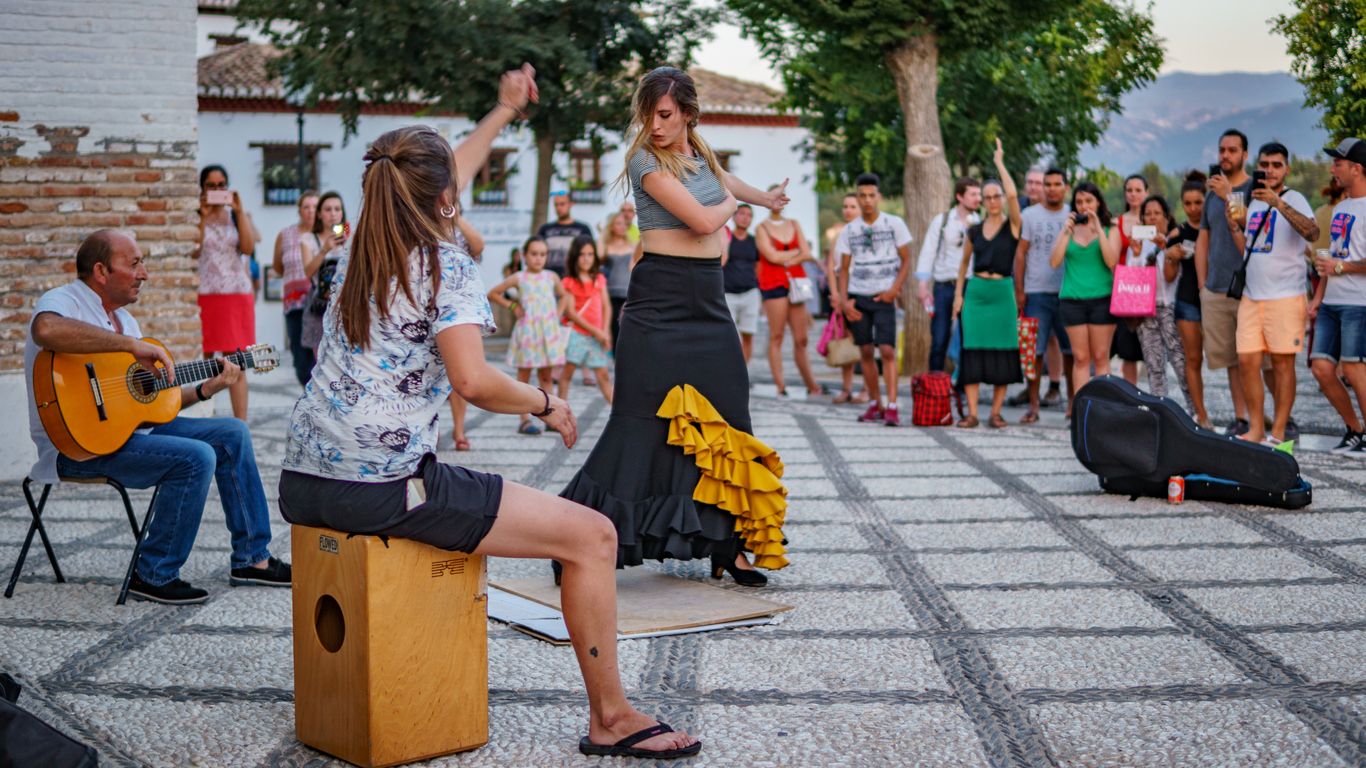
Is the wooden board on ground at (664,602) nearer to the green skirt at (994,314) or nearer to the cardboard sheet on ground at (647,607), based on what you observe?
the cardboard sheet on ground at (647,607)

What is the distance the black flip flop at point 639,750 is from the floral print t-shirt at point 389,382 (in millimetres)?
867

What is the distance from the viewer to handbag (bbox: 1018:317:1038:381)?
1069cm

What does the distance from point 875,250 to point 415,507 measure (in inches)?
322

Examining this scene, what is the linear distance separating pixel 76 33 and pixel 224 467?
437cm

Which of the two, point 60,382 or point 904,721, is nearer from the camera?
point 904,721

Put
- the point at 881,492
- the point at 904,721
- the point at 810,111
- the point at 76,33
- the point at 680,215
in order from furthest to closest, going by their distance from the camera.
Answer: the point at 810,111 < the point at 76,33 < the point at 881,492 < the point at 680,215 < the point at 904,721

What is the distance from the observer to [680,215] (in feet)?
16.7

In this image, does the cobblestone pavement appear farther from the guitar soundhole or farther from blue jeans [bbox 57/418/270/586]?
the guitar soundhole

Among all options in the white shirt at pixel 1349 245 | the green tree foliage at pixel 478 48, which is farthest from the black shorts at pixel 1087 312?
the green tree foliage at pixel 478 48

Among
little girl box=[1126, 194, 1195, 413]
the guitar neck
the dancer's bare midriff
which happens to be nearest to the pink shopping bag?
little girl box=[1126, 194, 1195, 413]

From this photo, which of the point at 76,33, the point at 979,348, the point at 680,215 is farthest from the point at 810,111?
the point at 680,215

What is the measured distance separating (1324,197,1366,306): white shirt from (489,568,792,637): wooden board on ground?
5163mm

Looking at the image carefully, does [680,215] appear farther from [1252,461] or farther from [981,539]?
[1252,461]

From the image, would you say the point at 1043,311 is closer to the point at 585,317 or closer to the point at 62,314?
the point at 585,317
